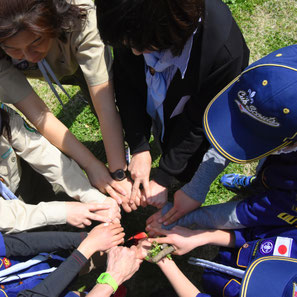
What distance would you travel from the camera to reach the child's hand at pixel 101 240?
197cm

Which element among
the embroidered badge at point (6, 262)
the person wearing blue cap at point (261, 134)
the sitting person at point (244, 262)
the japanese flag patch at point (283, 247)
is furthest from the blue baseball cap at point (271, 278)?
the embroidered badge at point (6, 262)

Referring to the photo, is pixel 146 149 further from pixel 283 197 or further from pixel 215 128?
pixel 283 197

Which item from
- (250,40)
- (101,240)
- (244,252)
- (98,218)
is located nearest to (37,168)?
(98,218)

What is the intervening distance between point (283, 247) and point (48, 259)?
4.63 feet

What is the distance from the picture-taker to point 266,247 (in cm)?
172

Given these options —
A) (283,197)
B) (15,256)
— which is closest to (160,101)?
Result: (283,197)

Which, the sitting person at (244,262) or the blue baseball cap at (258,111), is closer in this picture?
the blue baseball cap at (258,111)

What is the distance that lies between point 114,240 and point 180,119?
92cm

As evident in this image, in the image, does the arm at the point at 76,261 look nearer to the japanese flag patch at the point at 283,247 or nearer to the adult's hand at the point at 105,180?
the adult's hand at the point at 105,180

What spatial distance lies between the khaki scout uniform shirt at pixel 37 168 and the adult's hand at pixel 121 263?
398 millimetres

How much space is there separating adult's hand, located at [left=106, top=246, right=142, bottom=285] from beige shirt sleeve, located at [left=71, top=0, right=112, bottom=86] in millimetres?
1094

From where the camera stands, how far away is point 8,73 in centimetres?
188

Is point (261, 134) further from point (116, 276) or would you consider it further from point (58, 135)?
point (58, 135)

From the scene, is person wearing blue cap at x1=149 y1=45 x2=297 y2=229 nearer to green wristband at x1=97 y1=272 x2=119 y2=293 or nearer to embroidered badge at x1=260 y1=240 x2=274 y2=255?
embroidered badge at x1=260 y1=240 x2=274 y2=255
